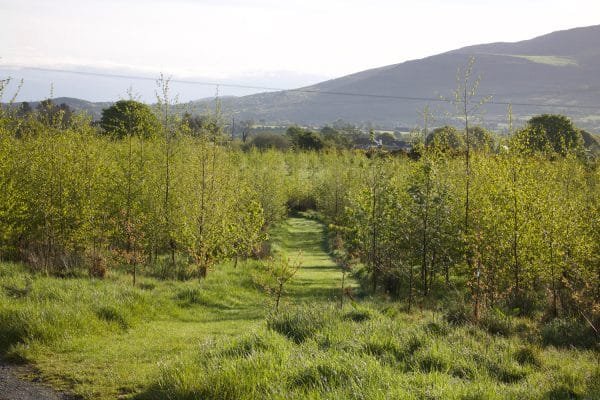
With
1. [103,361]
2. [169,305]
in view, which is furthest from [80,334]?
[169,305]

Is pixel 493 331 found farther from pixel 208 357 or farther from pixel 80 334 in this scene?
pixel 80 334

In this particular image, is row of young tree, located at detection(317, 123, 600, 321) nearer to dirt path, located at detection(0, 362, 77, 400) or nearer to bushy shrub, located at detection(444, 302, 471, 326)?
bushy shrub, located at detection(444, 302, 471, 326)

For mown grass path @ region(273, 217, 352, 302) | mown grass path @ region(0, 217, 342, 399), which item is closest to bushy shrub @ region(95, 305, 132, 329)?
mown grass path @ region(0, 217, 342, 399)

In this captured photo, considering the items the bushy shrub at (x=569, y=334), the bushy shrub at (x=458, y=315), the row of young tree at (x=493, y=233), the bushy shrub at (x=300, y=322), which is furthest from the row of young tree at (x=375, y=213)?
the bushy shrub at (x=300, y=322)

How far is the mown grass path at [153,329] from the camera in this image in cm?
748

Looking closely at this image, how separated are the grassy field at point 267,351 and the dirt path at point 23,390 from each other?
0.22m

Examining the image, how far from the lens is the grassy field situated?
20.2 ft

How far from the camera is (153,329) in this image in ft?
33.8

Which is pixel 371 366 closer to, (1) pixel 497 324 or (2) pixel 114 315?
(1) pixel 497 324

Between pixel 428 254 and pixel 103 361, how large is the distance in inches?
377

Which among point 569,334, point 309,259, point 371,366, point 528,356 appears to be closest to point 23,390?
point 371,366

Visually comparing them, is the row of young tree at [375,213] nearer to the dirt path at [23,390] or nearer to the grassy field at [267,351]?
the grassy field at [267,351]

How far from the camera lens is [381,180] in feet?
56.1

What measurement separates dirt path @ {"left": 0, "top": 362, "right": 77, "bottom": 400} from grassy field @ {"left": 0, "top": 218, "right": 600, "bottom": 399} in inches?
8.6
